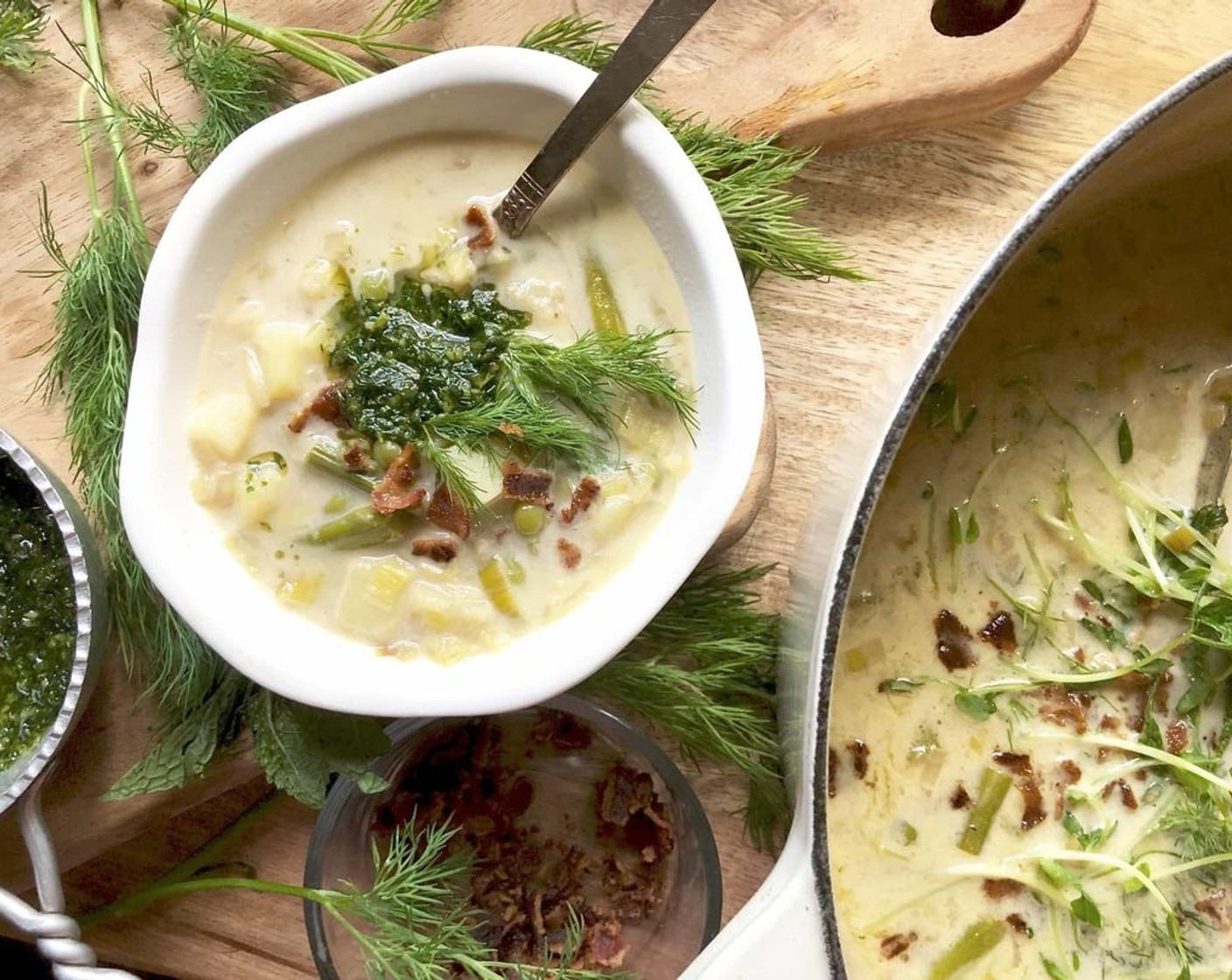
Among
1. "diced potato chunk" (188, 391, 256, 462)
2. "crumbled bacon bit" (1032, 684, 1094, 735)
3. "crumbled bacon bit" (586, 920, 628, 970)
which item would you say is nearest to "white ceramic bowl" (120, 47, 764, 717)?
"diced potato chunk" (188, 391, 256, 462)

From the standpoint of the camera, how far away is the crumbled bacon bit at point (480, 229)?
187 cm

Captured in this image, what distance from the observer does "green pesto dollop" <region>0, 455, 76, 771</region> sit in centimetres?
195

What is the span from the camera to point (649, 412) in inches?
Result: 75.4

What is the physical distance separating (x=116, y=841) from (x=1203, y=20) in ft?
7.68

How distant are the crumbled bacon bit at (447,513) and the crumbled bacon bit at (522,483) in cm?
7

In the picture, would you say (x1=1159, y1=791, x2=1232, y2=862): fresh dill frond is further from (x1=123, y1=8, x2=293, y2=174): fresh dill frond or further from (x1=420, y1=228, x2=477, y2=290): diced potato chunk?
(x1=123, y1=8, x2=293, y2=174): fresh dill frond

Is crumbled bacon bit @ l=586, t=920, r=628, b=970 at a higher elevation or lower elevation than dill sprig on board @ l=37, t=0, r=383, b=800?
lower

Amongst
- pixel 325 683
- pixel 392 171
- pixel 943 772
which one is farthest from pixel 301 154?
pixel 943 772

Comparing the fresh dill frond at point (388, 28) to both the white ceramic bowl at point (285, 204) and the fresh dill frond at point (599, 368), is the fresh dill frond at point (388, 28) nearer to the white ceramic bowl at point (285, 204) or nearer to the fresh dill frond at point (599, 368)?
the white ceramic bowl at point (285, 204)

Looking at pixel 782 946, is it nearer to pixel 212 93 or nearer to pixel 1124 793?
pixel 1124 793

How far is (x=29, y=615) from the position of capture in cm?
197

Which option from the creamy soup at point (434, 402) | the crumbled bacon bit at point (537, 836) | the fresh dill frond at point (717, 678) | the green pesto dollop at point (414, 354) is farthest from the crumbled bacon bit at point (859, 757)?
the green pesto dollop at point (414, 354)

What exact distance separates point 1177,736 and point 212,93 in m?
1.93

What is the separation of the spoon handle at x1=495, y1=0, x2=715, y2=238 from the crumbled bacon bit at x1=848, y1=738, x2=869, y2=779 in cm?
98
